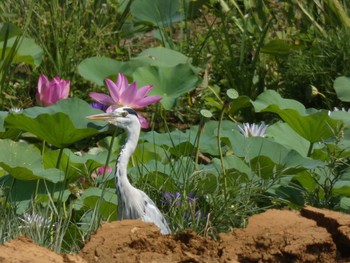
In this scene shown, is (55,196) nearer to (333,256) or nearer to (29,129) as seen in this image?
(29,129)

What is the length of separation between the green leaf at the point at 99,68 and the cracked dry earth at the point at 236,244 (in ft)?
8.82

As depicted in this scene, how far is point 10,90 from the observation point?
648cm

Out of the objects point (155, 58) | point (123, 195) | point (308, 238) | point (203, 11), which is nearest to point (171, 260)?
point (308, 238)

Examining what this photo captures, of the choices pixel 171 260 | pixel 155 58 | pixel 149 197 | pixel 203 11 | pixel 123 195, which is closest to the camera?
pixel 171 260

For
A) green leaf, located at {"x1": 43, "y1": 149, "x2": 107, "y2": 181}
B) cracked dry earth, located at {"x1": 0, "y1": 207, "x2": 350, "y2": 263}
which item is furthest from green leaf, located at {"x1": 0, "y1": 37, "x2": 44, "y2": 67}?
cracked dry earth, located at {"x1": 0, "y1": 207, "x2": 350, "y2": 263}

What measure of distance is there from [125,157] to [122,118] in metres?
0.22

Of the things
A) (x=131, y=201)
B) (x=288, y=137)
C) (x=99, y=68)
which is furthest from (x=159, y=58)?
(x=131, y=201)

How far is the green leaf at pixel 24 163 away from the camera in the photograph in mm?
4535

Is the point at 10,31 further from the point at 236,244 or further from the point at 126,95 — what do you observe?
the point at 236,244

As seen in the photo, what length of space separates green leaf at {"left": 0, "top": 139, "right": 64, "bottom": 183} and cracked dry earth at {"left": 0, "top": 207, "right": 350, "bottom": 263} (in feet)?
4.36

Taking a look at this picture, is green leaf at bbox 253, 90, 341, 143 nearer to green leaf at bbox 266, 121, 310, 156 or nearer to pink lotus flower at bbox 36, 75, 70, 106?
green leaf at bbox 266, 121, 310, 156

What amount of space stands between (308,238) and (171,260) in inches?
16.2

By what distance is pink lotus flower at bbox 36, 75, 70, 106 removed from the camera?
556cm

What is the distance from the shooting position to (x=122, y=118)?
470 centimetres
